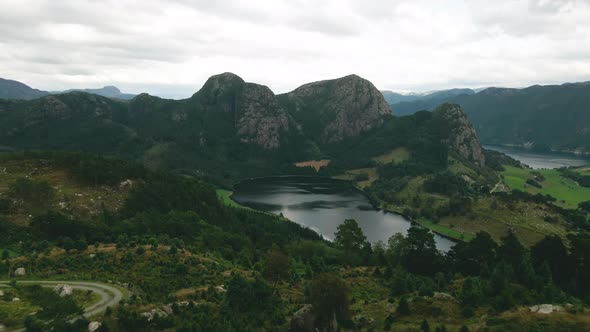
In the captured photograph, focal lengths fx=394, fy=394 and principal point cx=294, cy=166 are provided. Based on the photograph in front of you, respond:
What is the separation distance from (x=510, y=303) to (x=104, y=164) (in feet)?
478

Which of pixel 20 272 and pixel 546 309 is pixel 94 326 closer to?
pixel 20 272

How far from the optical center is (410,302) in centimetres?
5453

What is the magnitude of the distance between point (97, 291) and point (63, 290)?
419 cm

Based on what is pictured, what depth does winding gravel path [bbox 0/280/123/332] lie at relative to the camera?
156ft

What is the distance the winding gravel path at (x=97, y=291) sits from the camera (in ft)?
156

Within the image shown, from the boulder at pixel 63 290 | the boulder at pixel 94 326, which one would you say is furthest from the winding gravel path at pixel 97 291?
the boulder at pixel 94 326

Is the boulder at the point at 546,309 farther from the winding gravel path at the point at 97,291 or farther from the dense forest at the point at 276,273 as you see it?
the winding gravel path at the point at 97,291

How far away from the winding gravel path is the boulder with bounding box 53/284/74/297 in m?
1.92

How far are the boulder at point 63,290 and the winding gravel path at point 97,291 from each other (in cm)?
192

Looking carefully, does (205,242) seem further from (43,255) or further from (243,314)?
(243,314)

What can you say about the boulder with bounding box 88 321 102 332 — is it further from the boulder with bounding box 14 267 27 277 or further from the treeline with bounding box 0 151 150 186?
the treeline with bounding box 0 151 150 186

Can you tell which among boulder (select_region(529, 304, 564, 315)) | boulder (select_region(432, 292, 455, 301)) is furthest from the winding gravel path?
boulder (select_region(529, 304, 564, 315))

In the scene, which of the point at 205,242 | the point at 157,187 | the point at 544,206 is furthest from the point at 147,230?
the point at 544,206

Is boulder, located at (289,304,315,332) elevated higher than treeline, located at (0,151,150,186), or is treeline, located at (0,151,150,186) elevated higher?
treeline, located at (0,151,150,186)
